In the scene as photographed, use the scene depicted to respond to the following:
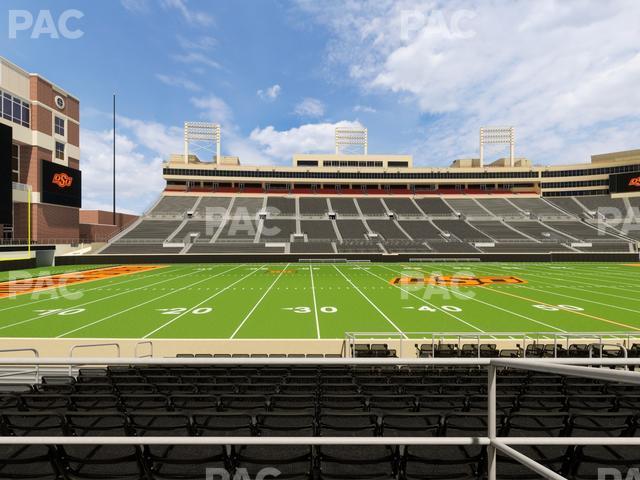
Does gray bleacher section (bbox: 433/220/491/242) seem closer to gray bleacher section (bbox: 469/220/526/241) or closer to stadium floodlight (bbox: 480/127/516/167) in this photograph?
gray bleacher section (bbox: 469/220/526/241)

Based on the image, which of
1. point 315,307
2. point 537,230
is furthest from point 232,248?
point 537,230

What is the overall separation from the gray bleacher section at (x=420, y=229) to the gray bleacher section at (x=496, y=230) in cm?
774

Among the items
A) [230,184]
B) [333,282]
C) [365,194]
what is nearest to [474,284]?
[333,282]

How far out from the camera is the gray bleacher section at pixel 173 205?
60.5 metres

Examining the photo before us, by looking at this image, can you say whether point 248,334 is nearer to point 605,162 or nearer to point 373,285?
point 373,285

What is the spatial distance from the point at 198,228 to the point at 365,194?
35.6 metres

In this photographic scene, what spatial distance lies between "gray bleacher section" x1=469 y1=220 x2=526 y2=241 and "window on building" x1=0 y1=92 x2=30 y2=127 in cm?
6446

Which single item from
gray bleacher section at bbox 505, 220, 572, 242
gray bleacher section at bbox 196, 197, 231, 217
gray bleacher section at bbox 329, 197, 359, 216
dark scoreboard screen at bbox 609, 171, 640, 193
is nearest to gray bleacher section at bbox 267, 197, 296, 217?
gray bleacher section at bbox 329, 197, 359, 216

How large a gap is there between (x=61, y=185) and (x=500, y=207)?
7209 centimetres

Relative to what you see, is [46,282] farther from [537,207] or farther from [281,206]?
[537,207]

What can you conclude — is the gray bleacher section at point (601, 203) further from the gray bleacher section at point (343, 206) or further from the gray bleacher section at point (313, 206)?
the gray bleacher section at point (313, 206)

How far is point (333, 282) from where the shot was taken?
25781 millimetres

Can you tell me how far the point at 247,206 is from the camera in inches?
2530

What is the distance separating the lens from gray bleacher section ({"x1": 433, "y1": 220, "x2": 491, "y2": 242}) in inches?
2025
